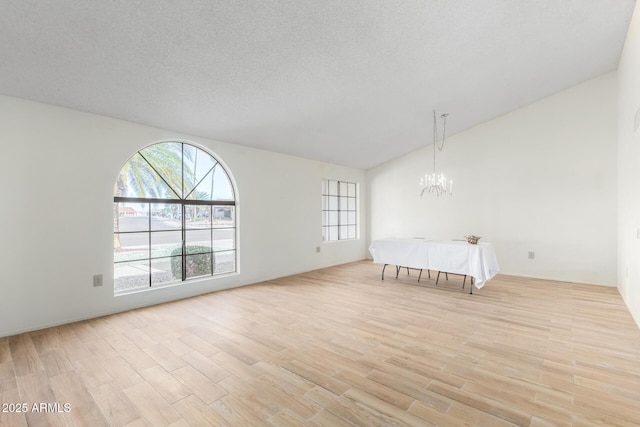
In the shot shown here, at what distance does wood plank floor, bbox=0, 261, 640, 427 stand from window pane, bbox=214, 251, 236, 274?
42.2 inches

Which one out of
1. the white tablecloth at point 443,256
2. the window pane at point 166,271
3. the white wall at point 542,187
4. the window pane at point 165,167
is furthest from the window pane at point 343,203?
the window pane at point 166,271

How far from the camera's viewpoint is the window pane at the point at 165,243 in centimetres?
419

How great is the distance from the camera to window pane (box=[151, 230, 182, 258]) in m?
4.19

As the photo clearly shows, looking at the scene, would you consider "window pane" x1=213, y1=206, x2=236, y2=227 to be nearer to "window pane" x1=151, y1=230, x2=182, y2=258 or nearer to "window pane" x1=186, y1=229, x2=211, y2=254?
"window pane" x1=186, y1=229, x2=211, y2=254

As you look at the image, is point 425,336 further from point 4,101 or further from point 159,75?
point 4,101

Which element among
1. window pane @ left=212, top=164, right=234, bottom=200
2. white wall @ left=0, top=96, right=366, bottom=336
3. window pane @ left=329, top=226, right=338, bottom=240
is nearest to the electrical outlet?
white wall @ left=0, top=96, right=366, bottom=336

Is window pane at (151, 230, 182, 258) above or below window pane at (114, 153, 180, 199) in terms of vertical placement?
below

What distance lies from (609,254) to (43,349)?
7.56 m

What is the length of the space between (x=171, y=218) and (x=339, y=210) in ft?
13.6

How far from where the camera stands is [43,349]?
8.86 ft

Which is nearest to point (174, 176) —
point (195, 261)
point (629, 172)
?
point (195, 261)

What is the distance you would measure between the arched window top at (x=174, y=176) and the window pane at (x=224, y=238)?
0.52 meters

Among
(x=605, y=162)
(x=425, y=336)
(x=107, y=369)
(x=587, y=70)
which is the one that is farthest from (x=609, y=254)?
(x=107, y=369)

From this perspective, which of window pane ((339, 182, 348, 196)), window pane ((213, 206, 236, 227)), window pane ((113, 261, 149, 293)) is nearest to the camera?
window pane ((113, 261, 149, 293))
